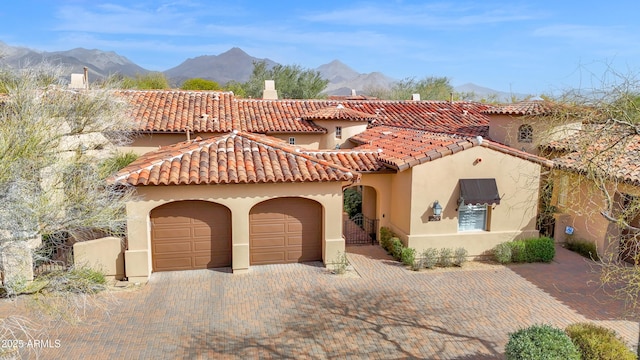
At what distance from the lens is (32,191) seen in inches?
406

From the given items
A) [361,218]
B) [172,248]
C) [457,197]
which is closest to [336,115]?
[361,218]

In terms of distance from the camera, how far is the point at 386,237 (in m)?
20.5

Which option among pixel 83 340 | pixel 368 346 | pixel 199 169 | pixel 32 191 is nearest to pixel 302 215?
pixel 199 169

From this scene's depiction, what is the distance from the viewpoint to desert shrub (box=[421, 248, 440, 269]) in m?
18.4

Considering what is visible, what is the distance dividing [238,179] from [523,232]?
1223cm

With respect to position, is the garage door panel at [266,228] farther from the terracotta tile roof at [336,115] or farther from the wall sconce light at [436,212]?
the terracotta tile roof at [336,115]

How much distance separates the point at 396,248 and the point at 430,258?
1.51 meters

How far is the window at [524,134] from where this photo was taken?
2422cm

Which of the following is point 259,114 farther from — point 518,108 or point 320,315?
point 320,315

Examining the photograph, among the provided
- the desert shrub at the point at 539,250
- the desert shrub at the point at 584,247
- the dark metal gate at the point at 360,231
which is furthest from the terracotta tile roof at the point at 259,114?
the desert shrub at the point at 539,250

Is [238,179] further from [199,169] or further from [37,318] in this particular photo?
[37,318]

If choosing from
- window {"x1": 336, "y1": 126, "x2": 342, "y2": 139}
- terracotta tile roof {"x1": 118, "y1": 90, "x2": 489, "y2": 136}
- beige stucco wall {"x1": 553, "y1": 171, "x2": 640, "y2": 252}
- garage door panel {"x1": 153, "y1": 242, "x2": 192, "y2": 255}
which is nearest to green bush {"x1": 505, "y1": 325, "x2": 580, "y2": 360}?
beige stucco wall {"x1": 553, "y1": 171, "x2": 640, "y2": 252}

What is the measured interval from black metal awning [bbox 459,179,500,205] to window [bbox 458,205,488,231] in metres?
0.79

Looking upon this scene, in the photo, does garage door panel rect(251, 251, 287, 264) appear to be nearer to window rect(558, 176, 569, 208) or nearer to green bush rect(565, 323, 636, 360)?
green bush rect(565, 323, 636, 360)
